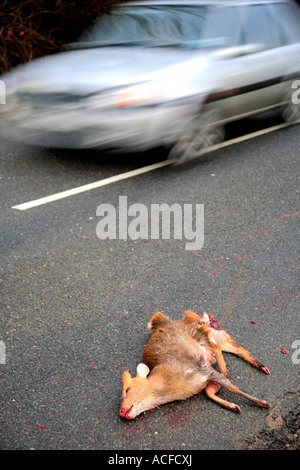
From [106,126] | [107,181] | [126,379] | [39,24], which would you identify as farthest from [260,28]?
[126,379]

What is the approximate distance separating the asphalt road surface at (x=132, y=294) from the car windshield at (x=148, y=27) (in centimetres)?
145

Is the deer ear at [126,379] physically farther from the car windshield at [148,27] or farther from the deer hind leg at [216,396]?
the car windshield at [148,27]

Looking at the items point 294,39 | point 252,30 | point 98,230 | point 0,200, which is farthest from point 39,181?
point 294,39

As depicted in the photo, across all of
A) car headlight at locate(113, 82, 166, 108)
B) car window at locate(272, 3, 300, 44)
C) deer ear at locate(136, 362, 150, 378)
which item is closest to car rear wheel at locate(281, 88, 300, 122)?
car window at locate(272, 3, 300, 44)

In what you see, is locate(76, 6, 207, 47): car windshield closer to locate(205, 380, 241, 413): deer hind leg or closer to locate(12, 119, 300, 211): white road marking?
locate(12, 119, 300, 211): white road marking

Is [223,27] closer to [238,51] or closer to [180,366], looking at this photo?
[238,51]

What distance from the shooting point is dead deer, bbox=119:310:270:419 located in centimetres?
292

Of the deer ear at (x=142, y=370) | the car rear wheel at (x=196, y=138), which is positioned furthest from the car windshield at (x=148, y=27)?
the deer ear at (x=142, y=370)

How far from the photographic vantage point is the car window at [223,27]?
634 cm

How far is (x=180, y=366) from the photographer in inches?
120

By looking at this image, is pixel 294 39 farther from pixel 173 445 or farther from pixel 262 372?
pixel 173 445

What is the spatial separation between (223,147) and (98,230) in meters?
→ 2.64

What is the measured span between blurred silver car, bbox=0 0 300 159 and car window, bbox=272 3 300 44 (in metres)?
0.02

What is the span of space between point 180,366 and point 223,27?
487 centimetres
